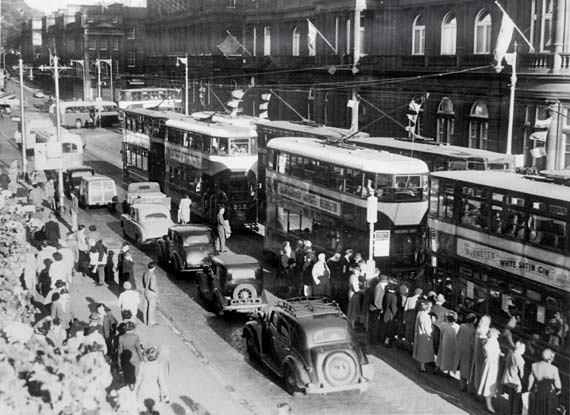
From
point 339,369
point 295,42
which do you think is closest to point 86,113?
point 295,42

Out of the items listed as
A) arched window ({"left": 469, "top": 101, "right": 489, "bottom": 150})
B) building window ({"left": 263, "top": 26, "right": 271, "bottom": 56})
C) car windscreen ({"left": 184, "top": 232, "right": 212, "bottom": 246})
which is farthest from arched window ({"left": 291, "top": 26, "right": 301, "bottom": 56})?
car windscreen ({"left": 184, "top": 232, "right": 212, "bottom": 246})

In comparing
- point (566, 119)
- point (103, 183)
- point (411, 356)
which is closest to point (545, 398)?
point (411, 356)

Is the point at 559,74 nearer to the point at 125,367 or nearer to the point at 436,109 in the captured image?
the point at 436,109

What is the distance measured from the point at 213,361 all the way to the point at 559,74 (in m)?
21.3

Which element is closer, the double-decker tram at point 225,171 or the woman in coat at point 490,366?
the woman in coat at point 490,366

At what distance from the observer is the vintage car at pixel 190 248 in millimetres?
25422

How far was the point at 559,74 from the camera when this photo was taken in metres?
32.9

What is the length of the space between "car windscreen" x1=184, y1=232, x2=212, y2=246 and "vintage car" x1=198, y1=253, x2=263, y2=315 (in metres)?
3.79

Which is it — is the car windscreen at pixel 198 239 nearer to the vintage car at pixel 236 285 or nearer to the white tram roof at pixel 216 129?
the vintage car at pixel 236 285

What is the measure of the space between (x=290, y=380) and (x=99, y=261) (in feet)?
36.2

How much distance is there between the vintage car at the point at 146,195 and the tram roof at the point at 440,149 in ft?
27.3

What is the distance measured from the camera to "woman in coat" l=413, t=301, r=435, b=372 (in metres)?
17.3

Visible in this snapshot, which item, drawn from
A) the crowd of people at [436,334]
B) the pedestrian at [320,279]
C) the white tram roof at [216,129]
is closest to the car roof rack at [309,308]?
the crowd of people at [436,334]

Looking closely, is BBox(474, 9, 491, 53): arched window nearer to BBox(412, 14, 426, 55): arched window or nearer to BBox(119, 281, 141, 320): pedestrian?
BBox(412, 14, 426, 55): arched window
